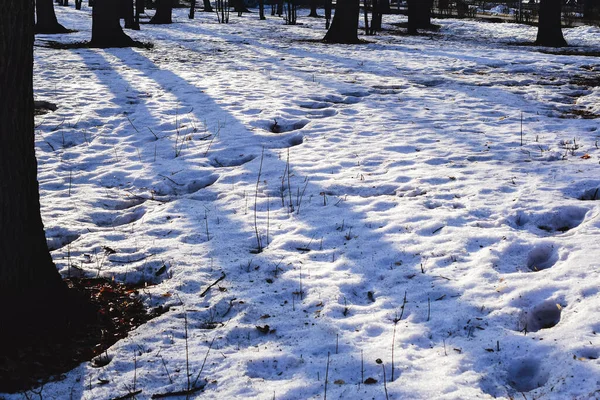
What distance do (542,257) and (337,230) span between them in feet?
5.45

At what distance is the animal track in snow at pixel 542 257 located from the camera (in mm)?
4215

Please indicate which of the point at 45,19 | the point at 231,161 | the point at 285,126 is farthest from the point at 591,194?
the point at 45,19

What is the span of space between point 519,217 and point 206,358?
302 cm

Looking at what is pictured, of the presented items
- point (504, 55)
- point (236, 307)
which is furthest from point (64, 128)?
point (504, 55)

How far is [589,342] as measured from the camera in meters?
3.16

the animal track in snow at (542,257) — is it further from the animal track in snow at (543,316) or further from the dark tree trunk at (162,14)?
the dark tree trunk at (162,14)

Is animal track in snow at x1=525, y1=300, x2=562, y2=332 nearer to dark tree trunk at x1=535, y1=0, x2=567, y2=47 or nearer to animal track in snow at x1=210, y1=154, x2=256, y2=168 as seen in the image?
animal track in snow at x1=210, y1=154, x2=256, y2=168

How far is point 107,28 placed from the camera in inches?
645

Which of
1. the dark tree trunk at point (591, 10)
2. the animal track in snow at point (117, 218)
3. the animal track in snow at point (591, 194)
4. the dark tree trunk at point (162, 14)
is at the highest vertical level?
the dark tree trunk at point (591, 10)

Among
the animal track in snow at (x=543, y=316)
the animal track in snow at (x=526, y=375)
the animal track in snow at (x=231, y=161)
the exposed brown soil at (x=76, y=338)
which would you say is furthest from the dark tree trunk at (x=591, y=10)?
the exposed brown soil at (x=76, y=338)

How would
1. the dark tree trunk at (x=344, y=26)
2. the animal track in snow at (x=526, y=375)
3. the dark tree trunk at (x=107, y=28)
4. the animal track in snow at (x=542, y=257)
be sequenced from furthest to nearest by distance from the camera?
the dark tree trunk at (x=344, y=26), the dark tree trunk at (x=107, y=28), the animal track in snow at (x=542, y=257), the animal track in snow at (x=526, y=375)

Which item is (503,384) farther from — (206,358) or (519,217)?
(519,217)

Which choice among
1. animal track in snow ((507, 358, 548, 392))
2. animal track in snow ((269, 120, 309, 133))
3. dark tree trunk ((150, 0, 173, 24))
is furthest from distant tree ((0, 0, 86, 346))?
dark tree trunk ((150, 0, 173, 24))

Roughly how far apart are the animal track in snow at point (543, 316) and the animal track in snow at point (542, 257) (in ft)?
1.91
